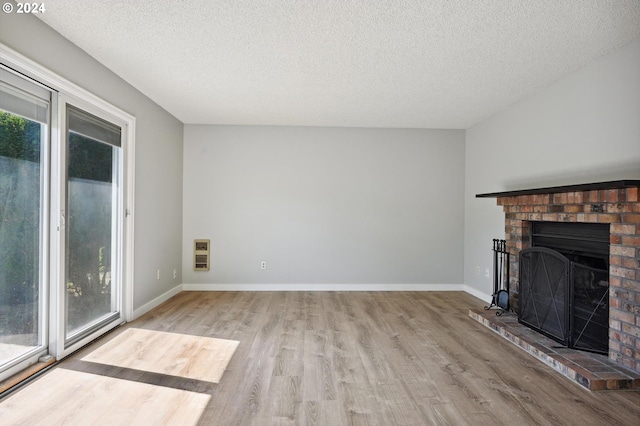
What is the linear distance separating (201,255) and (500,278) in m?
4.02

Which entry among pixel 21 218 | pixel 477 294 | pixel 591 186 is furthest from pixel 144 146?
pixel 477 294

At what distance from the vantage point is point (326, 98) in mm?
3906

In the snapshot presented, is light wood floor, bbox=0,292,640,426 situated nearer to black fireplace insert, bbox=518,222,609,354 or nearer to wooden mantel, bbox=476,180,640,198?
black fireplace insert, bbox=518,222,609,354

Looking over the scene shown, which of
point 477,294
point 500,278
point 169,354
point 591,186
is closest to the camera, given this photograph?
point 591,186

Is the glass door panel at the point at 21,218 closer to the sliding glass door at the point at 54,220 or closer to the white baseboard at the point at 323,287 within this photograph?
the sliding glass door at the point at 54,220

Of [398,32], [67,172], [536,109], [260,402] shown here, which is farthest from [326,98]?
[260,402]

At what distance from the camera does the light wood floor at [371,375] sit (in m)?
1.99

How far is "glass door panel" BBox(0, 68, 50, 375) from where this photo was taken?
7.33 ft

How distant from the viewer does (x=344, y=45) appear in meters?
2.68

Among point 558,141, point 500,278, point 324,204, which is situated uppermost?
point 558,141

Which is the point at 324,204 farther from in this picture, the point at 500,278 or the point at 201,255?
the point at 500,278

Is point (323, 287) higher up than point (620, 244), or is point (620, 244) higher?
point (620, 244)

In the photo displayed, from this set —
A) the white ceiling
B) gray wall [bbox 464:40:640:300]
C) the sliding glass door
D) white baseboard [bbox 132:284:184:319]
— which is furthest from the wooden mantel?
white baseboard [bbox 132:284:184:319]

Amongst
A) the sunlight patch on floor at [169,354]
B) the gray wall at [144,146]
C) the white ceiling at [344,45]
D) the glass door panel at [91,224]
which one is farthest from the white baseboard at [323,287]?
the white ceiling at [344,45]
